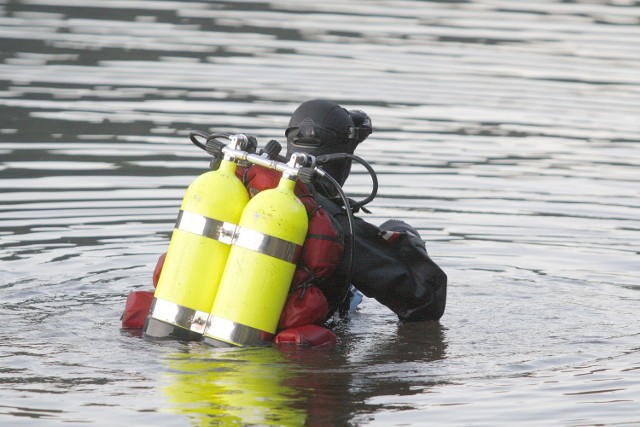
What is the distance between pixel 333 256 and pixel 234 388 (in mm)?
892

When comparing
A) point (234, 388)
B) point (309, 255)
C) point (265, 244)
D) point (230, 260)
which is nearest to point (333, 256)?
point (309, 255)

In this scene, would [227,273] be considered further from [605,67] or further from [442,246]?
[605,67]

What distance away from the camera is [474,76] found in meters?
17.3

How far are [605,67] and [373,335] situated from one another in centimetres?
1112

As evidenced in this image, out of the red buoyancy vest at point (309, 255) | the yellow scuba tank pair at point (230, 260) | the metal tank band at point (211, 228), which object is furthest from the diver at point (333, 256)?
the metal tank band at point (211, 228)

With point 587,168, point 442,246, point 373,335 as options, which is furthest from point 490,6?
point 373,335

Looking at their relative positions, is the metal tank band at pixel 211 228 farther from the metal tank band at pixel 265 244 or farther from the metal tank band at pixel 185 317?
the metal tank band at pixel 185 317

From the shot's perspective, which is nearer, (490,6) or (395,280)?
(395,280)

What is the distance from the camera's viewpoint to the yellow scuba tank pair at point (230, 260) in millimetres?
6691

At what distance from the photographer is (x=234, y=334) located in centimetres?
682

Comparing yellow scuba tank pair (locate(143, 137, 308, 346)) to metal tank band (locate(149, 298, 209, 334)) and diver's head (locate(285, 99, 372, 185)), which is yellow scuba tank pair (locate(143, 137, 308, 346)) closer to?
metal tank band (locate(149, 298, 209, 334))

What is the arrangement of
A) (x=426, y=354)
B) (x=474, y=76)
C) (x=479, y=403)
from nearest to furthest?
(x=479, y=403) → (x=426, y=354) → (x=474, y=76)

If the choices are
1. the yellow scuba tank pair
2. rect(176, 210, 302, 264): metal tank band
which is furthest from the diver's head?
rect(176, 210, 302, 264): metal tank band

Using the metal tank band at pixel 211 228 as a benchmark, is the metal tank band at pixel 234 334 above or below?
Result: below
